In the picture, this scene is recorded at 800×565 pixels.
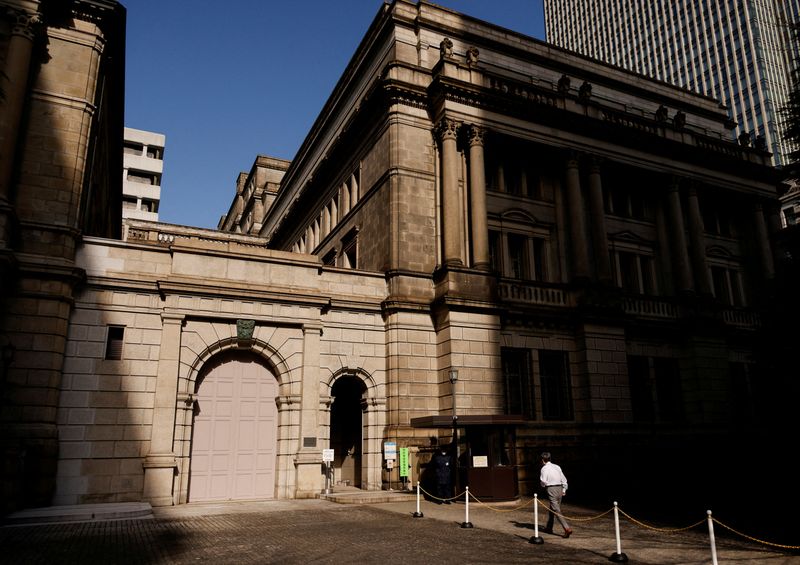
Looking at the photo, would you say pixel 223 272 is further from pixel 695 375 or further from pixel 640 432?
pixel 695 375

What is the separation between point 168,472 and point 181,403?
7.55ft

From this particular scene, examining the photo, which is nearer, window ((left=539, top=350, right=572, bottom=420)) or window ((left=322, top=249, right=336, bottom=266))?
window ((left=539, top=350, right=572, bottom=420))

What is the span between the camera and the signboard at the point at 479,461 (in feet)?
60.3

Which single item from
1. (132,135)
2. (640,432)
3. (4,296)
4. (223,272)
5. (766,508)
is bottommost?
(766,508)

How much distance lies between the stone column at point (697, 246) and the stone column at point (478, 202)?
12766mm

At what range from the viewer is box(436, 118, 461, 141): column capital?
84.8 ft

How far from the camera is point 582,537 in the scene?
12.8 metres

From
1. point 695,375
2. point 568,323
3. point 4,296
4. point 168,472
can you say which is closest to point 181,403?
point 168,472

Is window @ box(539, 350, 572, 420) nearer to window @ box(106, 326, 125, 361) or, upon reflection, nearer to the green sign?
the green sign

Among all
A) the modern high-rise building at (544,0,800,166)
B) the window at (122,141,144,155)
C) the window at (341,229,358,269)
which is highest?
the modern high-rise building at (544,0,800,166)

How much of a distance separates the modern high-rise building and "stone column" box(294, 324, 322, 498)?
8275 cm

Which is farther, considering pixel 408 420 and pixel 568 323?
pixel 568 323

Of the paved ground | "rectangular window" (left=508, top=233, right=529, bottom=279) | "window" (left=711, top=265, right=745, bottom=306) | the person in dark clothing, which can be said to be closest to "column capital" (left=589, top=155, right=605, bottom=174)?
"rectangular window" (left=508, top=233, right=529, bottom=279)

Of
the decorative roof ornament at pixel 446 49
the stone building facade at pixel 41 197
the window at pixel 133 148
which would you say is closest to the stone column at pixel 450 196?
the decorative roof ornament at pixel 446 49
